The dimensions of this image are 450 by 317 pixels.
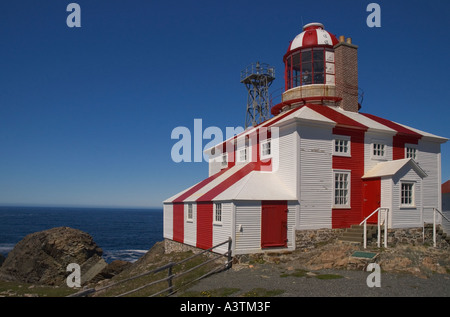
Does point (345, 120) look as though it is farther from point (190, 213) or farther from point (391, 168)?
point (190, 213)

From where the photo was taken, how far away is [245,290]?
11.9 metres

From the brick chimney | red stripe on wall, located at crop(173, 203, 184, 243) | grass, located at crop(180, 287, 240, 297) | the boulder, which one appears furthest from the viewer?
the boulder

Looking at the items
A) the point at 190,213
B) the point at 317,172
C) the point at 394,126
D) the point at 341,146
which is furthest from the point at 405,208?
the point at 190,213

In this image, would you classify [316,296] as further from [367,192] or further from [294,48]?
[294,48]

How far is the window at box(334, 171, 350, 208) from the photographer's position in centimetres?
1969

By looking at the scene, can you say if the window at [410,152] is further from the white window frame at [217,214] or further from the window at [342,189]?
the white window frame at [217,214]

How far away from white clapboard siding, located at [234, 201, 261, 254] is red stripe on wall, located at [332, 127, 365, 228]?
4834mm

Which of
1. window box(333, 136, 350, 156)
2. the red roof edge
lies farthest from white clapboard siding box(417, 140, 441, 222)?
window box(333, 136, 350, 156)

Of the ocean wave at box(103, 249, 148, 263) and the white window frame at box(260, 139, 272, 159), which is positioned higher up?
the white window frame at box(260, 139, 272, 159)

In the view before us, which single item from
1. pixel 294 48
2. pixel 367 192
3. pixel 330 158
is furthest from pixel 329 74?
pixel 367 192

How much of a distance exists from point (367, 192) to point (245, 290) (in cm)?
1102

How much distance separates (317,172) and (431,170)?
8722mm

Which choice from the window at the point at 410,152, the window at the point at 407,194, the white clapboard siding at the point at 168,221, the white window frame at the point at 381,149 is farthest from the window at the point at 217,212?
the window at the point at 410,152

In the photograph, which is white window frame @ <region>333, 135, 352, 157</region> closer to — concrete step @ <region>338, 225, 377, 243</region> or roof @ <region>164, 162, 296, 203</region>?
roof @ <region>164, 162, 296, 203</region>
